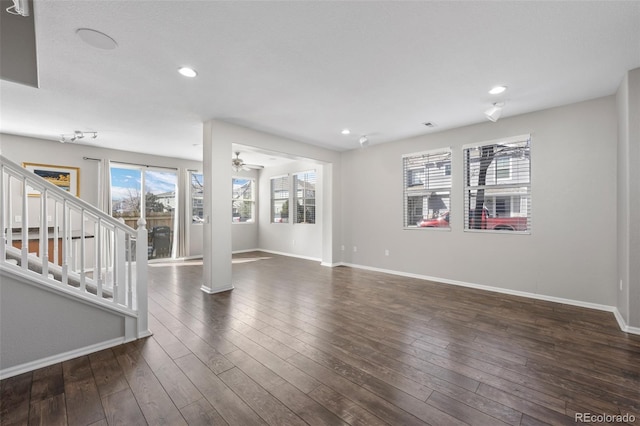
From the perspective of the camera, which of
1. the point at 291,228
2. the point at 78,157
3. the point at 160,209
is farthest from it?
the point at 291,228

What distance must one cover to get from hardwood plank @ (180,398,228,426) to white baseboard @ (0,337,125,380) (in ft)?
4.44

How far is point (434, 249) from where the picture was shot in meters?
4.96

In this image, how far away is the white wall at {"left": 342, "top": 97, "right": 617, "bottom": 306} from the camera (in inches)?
137

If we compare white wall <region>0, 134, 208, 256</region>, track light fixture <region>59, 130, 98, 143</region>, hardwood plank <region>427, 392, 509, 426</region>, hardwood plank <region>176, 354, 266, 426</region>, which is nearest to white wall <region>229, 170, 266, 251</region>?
white wall <region>0, 134, 208, 256</region>

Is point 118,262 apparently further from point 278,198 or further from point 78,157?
point 278,198

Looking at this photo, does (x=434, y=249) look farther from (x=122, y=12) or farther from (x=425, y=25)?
(x=122, y=12)

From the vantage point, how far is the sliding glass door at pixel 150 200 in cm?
640

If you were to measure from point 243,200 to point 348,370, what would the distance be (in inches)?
279

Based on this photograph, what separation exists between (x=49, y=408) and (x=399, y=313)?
10.4ft

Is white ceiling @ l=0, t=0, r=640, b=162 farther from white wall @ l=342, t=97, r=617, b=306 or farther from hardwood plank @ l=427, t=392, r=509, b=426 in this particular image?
hardwood plank @ l=427, t=392, r=509, b=426

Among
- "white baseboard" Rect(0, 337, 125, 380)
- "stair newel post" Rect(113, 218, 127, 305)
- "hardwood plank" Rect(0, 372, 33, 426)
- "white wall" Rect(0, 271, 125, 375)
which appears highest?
"stair newel post" Rect(113, 218, 127, 305)

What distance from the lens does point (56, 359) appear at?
2.30m

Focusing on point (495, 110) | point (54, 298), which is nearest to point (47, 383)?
point (54, 298)

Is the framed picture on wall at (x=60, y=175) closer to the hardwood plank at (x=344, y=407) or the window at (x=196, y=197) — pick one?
the window at (x=196, y=197)
